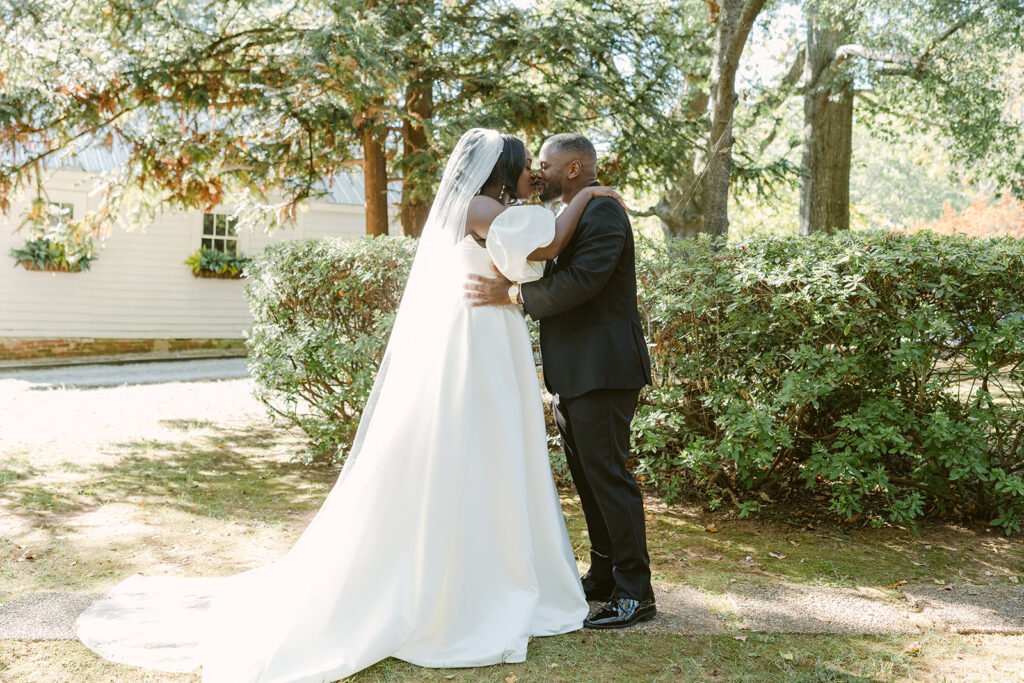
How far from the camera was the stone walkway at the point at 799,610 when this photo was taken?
3.90m

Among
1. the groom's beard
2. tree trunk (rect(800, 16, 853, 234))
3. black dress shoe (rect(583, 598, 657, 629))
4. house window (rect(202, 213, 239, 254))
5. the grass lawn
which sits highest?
tree trunk (rect(800, 16, 853, 234))

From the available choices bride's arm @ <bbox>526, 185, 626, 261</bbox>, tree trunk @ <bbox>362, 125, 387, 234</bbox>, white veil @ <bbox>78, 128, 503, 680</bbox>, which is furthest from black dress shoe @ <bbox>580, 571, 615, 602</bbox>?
tree trunk @ <bbox>362, 125, 387, 234</bbox>

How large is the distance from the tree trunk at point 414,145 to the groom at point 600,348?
5.48 m

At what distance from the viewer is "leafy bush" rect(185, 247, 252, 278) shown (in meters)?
17.7

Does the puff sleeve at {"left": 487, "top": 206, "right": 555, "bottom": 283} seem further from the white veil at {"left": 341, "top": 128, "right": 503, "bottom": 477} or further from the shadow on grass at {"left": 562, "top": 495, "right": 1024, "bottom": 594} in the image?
the shadow on grass at {"left": 562, "top": 495, "right": 1024, "bottom": 594}

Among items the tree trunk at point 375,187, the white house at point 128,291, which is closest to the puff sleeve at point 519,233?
the tree trunk at point 375,187

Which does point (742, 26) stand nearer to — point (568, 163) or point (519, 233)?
point (568, 163)

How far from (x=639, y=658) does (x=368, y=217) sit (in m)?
7.69

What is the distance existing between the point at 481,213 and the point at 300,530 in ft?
9.60

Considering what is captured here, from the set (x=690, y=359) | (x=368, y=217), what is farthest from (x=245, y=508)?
(x=368, y=217)

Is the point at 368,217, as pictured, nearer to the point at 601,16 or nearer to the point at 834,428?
the point at 601,16

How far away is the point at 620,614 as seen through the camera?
392 centimetres

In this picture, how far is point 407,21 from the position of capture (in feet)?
28.6

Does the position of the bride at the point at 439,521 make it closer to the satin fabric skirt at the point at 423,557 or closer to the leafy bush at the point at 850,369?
the satin fabric skirt at the point at 423,557
